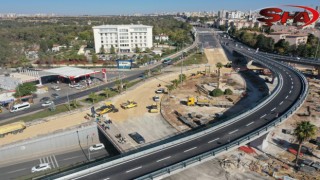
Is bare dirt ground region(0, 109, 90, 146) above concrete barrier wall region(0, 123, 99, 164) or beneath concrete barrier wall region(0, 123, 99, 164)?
above

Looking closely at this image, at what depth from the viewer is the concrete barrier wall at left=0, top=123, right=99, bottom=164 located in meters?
48.6

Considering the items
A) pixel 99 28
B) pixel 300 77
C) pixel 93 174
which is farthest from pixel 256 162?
pixel 99 28

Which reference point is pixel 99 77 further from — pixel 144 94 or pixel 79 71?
pixel 144 94

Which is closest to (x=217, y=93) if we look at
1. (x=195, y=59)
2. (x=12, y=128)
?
(x=195, y=59)

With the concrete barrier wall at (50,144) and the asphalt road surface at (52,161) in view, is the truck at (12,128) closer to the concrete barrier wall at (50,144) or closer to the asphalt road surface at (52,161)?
the concrete barrier wall at (50,144)

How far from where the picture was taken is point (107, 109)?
209 feet

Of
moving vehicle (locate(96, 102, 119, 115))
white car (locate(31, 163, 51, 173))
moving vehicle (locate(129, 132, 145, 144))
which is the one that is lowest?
white car (locate(31, 163, 51, 173))

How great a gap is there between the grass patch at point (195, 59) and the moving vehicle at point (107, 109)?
5862 cm

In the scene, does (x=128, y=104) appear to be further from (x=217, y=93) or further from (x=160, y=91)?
(x=217, y=93)

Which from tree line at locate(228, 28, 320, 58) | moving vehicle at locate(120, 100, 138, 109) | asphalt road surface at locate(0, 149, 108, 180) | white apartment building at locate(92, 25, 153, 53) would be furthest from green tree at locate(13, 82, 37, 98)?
tree line at locate(228, 28, 320, 58)

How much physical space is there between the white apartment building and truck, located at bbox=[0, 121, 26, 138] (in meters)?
98.3

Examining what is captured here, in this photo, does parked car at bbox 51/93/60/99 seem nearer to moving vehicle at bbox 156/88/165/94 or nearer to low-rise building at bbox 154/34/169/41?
moving vehicle at bbox 156/88/165/94

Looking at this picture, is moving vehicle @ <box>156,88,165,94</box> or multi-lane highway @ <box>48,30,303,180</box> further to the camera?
moving vehicle @ <box>156,88,165,94</box>

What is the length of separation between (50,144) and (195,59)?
90117 mm
